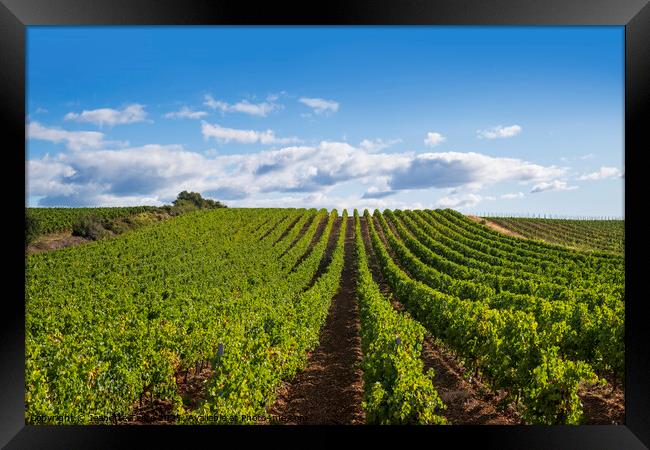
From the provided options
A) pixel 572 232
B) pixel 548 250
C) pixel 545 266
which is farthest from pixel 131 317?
pixel 572 232

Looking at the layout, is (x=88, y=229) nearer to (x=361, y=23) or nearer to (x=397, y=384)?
(x=397, y=384)

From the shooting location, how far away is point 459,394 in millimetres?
9727

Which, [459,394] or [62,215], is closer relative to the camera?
[459,394]

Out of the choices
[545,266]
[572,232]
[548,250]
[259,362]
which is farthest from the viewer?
[572,232]

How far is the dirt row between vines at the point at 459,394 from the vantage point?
864cm

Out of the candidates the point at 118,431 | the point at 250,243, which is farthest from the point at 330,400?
the point at 250,243

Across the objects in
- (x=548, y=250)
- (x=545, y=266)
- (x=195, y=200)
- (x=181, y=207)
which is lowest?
(x=545, y=266)

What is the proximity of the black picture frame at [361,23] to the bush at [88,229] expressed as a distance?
128 ft

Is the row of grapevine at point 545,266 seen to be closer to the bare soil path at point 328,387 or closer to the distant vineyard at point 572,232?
the bare soil path at point 328,387

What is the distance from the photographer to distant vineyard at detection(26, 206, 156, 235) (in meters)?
39.3

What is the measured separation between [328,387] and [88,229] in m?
37.2

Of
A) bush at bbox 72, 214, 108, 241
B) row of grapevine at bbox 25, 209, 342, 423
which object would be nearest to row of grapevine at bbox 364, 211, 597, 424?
row of grapevine at bbox 25, 209, 342, 423

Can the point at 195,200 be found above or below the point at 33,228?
above

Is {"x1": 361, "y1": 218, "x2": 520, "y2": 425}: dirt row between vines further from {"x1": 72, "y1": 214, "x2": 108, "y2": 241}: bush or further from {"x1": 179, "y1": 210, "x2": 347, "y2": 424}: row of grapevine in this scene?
{"x1": 72, "y1": 214, "x2": 108, "y2": 241}: bush
